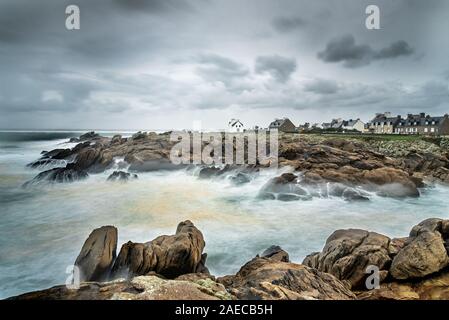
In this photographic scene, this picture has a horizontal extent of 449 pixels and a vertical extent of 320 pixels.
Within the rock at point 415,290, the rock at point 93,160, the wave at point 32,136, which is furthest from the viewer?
the rock at point 93,160

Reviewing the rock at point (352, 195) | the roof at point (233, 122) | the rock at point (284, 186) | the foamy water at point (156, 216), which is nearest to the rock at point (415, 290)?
the foamy water at point (156, 216)

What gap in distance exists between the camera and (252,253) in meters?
5.52

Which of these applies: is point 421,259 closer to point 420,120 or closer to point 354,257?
point 354,257

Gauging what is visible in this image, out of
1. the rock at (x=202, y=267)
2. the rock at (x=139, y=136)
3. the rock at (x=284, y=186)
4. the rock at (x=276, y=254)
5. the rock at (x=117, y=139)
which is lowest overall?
the rock at (x=202, y=267)

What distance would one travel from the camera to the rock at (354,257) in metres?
4.03

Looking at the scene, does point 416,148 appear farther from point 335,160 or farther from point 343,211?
point 343,211

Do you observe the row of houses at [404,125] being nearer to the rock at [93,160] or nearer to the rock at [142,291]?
the rock at [93,160]

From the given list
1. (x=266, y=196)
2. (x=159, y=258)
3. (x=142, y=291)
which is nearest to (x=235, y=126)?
(x=266, y=196)

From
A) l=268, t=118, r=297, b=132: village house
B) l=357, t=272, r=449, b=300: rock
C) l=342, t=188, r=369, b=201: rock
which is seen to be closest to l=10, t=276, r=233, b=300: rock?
l=357, t=272, r=449, b=300: rock

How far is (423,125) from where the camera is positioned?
50.4 ft

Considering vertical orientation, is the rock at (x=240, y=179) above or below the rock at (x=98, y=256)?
above

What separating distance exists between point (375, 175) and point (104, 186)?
7.93 metres

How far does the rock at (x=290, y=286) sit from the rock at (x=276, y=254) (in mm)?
1121
